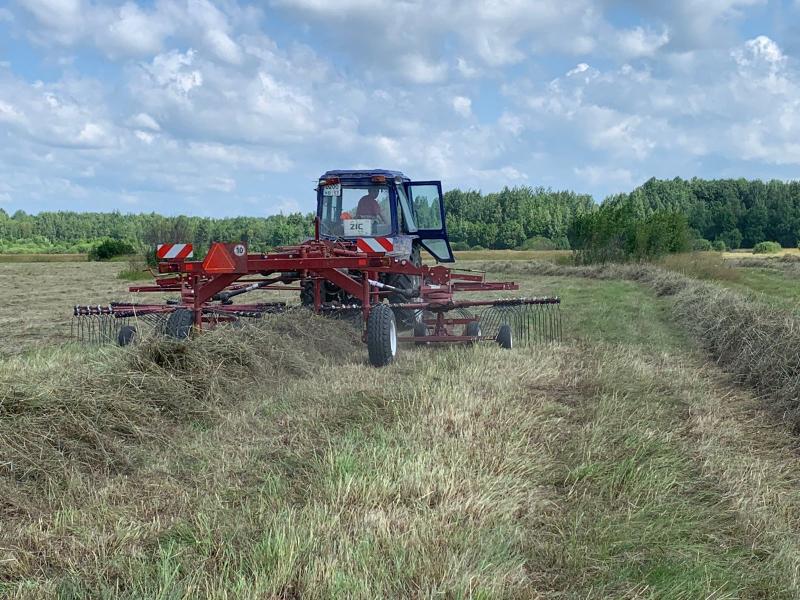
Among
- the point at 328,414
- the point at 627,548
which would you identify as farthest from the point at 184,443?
the point at 627,548

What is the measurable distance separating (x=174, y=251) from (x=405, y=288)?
3254 millimetres

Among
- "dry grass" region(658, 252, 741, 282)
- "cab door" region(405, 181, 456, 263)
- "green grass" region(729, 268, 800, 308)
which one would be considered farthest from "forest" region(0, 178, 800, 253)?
"cab door" region(405, 181, 456, 263)

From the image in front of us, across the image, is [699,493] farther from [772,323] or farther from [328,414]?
[772,323]

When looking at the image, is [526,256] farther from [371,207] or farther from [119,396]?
[119,396]

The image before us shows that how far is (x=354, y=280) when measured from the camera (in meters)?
8.61

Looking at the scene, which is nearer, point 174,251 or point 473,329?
point 174,251

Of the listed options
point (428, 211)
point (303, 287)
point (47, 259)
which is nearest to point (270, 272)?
point (303, 287)

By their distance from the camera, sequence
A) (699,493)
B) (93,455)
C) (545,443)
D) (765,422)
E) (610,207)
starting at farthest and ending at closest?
(610,207), (765,422), (545,443), (93,455), (699,493)

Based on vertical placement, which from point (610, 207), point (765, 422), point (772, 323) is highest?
point (610, 207)

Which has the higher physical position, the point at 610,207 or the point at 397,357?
the point at 610,207

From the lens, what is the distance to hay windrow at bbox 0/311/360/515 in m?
3.99

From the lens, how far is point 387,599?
2.58 meters

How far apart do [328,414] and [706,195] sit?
8885 centimetres

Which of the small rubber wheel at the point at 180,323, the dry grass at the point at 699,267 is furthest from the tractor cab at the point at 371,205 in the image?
the dry grass at the point at 699,267
